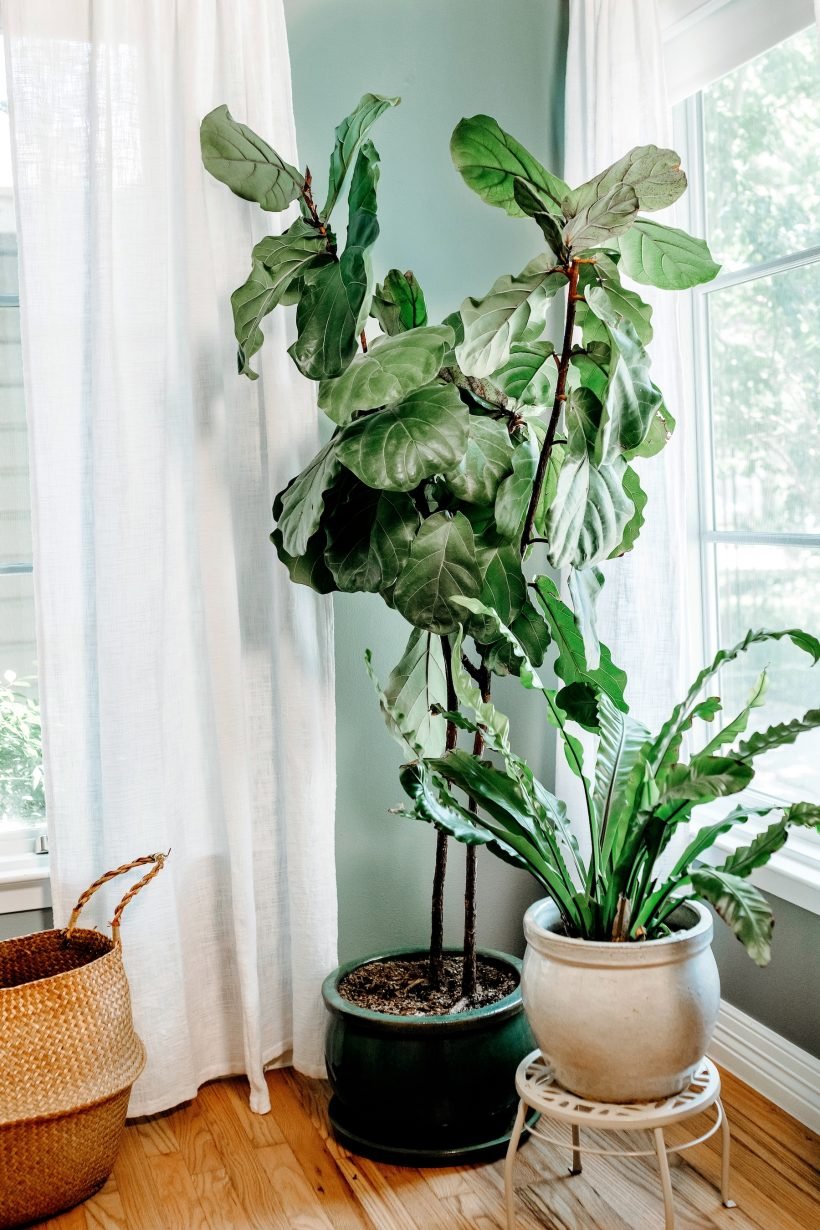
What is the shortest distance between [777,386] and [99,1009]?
166 centimetres

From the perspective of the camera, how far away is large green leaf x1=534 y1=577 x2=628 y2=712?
1737 mm

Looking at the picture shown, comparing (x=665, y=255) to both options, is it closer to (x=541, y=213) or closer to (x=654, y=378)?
(x=541, y=213)

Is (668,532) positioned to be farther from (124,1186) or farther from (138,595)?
(124,1186)

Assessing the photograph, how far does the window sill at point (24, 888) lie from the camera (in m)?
2.09

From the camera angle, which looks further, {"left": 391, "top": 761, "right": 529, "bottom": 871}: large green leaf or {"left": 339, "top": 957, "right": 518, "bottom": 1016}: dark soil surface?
{"left": 339, "top": 957, "right": 518, "bottom": 1016}: dark soil surface

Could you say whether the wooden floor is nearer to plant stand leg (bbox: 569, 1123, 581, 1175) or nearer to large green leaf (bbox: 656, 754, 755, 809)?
plant stand leg (bbox: 569, 1123, 581, 1175)

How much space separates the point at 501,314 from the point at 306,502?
42 centimetres

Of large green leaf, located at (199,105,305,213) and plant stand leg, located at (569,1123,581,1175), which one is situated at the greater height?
large green leaf, located at (199,105,305,213)

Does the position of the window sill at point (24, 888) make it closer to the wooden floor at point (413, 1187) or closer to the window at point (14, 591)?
the window at point (14, 591)

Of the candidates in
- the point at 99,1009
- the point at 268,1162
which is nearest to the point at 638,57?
the point at 99,1009

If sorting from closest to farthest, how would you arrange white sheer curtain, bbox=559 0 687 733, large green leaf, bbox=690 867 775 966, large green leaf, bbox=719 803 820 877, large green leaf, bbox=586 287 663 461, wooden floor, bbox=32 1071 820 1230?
1. large green leaf, bbox=690 867 775 966
2. large green leaf, bbox=719 803 820 877
3. large green leaf, bbox=586 287 663 461
4. wooden floor, bbox=32 1071 820 1230
5. white sheer curtain, bbox=559 0 687 733

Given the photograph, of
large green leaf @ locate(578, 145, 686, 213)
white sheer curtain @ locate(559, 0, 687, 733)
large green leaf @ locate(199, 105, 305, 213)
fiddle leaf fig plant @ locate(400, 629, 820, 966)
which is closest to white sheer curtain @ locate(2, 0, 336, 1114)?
large green leaf @ locate(199, 105, 305, 213)

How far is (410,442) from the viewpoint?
1634 millimetres

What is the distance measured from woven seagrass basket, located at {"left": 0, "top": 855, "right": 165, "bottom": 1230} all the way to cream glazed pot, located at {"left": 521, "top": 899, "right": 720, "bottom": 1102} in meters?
0.73
